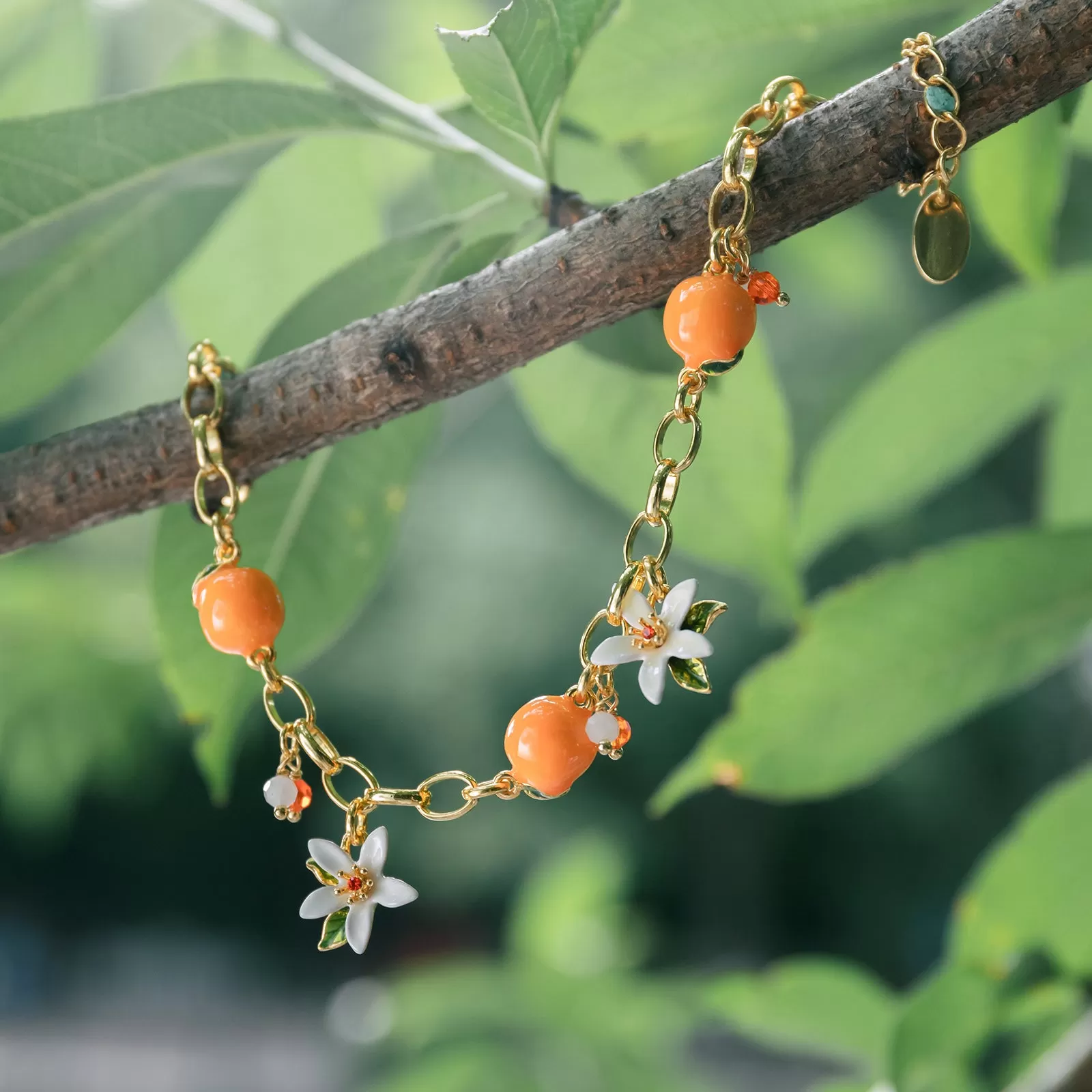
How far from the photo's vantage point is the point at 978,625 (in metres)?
0.44

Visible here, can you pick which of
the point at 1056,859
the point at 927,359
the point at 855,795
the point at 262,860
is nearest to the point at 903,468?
the point at 927,359

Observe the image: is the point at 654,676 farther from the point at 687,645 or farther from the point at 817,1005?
the point at 817,1005

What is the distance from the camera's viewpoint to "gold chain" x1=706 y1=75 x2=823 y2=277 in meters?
0.29

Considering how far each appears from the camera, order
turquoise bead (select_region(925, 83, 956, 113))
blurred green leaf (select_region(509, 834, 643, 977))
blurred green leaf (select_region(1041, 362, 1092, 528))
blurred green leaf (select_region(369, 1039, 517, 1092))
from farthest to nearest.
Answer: blurred green leaf (select_region(509, 834, 643, 977)) < blurred green leaf (select_region(369, 1039, 517, 1092)) < blurred green leaf (select_region(1041, 362, 1092, 528)) < turquoise bead (select_region(925, 83, 956, 113))

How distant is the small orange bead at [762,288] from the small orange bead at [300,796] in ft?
0.67

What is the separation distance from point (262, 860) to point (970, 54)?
6.61ft

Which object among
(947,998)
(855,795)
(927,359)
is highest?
(855,795)

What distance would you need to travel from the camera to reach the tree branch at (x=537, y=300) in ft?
0.93

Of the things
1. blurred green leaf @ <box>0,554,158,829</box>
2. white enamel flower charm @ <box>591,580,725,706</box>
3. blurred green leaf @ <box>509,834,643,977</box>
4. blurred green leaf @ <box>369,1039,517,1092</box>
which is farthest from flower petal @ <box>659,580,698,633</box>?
blurred green leaf @ <box>0,554,158,829</box>

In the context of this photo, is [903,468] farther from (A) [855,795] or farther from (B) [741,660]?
(A) [855,795]

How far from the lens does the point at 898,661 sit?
0.43 m

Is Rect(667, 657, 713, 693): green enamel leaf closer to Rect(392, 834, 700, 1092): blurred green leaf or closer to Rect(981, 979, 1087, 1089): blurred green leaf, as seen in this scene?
Rect(981, 979, 1087, 1089): blurred green leaf

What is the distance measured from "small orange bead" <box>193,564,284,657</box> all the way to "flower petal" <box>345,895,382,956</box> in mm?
88

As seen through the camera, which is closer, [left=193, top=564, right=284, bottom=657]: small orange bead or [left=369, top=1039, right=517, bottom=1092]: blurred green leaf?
[left=193, top=564, right=284, bottom=657]: small orange bead
